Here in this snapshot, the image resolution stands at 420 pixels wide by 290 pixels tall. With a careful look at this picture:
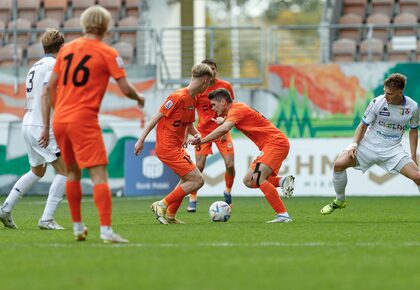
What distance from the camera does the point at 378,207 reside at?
17.1m

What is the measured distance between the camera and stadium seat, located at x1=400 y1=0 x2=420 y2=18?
25.8 meters

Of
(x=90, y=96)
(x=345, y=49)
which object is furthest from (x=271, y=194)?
(x=345, y=49)

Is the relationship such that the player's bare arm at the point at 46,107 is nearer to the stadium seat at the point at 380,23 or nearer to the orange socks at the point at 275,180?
the orange socks at the point at 275,180

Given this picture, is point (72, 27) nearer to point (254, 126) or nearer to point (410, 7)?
point (410, 7)

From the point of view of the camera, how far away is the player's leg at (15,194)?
1231 cm

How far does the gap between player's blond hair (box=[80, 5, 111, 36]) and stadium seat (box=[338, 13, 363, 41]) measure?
1616cm

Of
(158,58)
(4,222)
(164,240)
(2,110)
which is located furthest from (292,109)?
(164,240)

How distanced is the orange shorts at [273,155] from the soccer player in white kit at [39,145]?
8.00 ft

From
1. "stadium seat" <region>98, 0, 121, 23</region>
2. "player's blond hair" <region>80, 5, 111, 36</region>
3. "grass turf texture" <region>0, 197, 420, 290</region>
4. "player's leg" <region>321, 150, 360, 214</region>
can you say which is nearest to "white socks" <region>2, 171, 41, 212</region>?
"grass turf texture" <region>0, 197, 420, 290</region>

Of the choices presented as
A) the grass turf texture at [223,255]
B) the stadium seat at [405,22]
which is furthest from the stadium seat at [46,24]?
the grass turf texture at [223,255]

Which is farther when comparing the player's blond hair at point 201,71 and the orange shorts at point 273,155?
the orange shorts at point 273,155

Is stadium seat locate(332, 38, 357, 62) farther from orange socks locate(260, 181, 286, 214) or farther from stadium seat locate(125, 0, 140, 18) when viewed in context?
orange socks locate(260, 181, 286, 214)

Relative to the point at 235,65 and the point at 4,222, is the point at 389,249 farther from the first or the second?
the point at 235,65

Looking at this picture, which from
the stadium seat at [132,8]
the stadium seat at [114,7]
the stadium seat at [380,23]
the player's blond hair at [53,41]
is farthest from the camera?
the stadium seat at [132,8]
